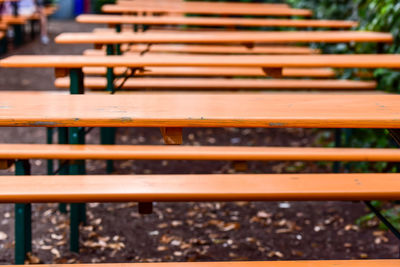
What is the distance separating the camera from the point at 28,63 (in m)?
2.74

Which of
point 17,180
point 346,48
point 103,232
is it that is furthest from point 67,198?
point 346,48

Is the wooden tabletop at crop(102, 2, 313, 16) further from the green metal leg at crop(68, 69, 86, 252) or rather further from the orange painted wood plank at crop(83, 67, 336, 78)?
the green metal leg at crop(68, 69, 86, 252)

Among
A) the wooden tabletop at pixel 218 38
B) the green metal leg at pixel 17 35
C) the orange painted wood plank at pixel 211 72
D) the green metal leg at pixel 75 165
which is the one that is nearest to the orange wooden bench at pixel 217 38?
the wooden tabletop at pixel 218 38

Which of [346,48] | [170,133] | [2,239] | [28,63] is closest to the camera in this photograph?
[170,133]

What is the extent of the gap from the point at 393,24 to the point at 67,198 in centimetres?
321

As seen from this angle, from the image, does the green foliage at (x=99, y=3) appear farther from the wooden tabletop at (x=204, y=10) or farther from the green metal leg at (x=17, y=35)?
the wooden tabletop at (x=204, y=10)

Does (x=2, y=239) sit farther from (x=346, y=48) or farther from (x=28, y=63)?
(x=346, y=48)

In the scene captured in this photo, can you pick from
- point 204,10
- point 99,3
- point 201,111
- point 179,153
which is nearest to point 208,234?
point 179,153

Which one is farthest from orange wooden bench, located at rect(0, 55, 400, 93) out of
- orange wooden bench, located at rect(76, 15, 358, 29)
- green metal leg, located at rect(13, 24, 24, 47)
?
green metal leg, located at rect(13, 24, 24, 47)

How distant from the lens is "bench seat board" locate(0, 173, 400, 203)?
5.89 feet

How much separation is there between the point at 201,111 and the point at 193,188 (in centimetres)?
29

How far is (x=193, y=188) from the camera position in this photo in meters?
1.87

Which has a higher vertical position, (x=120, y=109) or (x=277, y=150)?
(x=120, y=109)

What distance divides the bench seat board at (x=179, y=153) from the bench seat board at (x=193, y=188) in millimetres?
283
